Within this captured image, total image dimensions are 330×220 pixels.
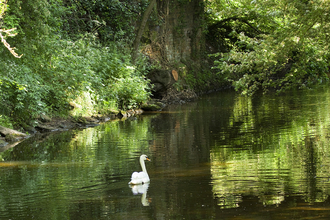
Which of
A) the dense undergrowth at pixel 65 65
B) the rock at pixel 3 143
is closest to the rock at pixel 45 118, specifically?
the dense undergrowth at pixel 65 65

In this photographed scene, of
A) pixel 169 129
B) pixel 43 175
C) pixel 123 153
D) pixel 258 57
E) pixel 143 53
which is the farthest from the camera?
pixel 143 53

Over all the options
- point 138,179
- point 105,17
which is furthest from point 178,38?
point 138,179

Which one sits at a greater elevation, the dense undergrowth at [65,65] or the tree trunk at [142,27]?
the tree trunk at [142,27]

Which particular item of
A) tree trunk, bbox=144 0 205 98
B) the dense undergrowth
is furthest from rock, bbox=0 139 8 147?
tree trunk, bbox=144 0 205 98

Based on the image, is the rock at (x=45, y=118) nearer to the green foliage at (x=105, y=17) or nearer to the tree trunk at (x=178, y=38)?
the green foliage at (x=105, y=17)

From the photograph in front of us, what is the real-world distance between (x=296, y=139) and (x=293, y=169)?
4138mm

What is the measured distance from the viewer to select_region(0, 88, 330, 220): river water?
23.8ft

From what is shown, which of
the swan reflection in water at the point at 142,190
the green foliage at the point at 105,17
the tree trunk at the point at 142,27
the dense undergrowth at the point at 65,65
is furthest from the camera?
the tree trunk at the point at 142,27

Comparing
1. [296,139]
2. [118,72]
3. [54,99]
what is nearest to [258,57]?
[296,139]

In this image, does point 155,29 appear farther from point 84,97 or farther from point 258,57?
point 258,57

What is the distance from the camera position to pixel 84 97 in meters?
21.3

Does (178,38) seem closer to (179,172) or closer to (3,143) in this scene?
(3,143)

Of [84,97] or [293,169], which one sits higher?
[84,97]

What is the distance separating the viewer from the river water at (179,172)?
727cm
